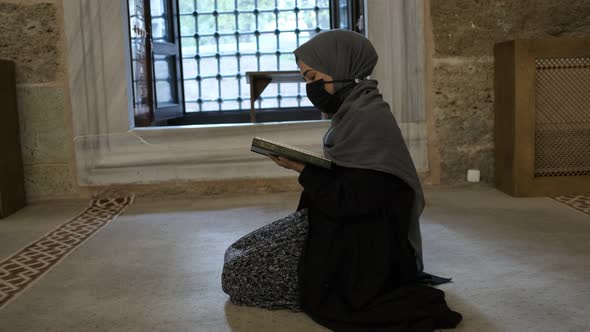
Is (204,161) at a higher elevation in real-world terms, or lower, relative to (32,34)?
lower

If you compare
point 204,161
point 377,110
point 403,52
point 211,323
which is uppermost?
point 403,52

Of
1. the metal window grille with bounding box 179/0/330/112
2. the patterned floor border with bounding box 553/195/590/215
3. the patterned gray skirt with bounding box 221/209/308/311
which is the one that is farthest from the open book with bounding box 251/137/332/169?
the metal window grille with bounding box 179/0/330/112

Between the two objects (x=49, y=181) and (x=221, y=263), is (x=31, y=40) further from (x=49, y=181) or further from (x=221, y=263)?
(x=221, y=263)

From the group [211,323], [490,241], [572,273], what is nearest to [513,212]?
[490,241]

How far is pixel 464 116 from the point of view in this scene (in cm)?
436

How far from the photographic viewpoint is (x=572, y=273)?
8.05 ft

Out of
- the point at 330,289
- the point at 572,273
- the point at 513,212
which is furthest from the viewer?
the point at 513,212

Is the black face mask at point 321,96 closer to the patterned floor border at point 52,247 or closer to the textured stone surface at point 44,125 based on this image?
the patterned floor border at point 52,247

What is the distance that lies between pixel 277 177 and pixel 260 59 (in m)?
3.72

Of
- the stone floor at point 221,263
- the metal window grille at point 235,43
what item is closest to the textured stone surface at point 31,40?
the stone floor at point 221,263

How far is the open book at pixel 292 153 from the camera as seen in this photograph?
194cm

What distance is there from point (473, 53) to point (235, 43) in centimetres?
409

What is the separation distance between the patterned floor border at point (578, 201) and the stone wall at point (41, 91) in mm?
3151

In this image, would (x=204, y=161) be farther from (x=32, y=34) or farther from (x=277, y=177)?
(x=32, y=34)
